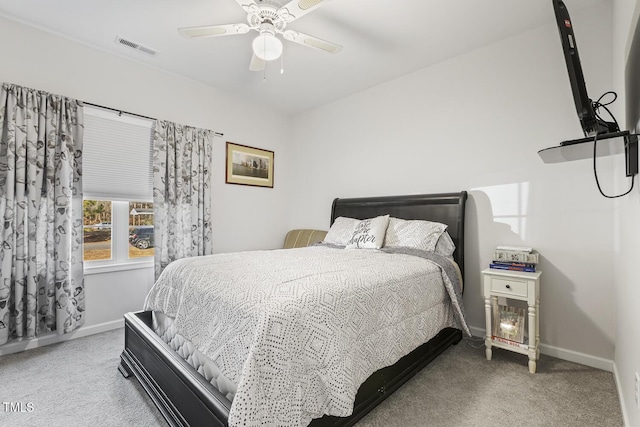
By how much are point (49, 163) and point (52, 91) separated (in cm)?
68

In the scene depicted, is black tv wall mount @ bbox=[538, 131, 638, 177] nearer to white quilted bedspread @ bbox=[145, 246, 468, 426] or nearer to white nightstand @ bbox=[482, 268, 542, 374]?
white nightstand @ bbox=[482, 268, 542, 374]

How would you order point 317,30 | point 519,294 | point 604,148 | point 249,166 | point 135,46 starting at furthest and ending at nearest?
point 249,166 < point 135,46 < point 317,30 < point 519,294 < point 604,148

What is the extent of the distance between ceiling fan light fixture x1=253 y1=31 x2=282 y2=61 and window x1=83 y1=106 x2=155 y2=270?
1886 mm

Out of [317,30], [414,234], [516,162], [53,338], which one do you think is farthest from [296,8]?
[53,338]

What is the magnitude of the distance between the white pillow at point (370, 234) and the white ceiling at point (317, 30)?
1.68 m

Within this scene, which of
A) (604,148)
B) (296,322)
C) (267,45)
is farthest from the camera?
(267,45)

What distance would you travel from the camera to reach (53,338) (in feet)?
8.70

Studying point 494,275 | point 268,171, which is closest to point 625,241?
point 494,275

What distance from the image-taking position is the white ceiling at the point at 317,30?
230cm

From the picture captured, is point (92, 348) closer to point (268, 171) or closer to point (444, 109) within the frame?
point (268, 171)

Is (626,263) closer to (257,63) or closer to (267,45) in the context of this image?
(267,45)

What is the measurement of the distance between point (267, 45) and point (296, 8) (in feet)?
0.97

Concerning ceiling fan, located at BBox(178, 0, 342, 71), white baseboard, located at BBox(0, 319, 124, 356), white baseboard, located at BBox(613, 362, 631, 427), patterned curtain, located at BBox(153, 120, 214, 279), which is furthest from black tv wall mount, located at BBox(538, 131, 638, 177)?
white baseboard, located at BBox(0, 319, 124, 356)

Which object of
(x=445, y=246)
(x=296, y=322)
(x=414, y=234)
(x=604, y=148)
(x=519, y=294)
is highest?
(x=604, y=148)
